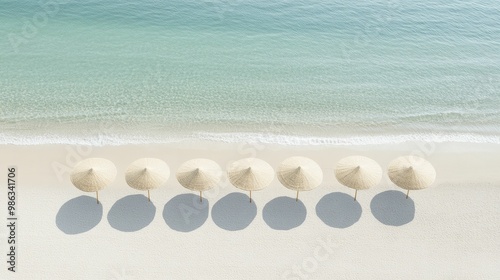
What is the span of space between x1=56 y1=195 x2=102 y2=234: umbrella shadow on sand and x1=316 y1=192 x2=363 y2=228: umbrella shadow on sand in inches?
337

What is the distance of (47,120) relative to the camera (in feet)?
65.9

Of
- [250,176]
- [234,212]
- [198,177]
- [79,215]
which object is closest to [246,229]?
[234,212]

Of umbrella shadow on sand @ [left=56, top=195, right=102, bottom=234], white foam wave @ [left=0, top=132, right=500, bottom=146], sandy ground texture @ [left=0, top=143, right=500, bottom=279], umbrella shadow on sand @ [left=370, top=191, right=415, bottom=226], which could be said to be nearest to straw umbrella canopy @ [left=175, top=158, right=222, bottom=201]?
sandy ground texture @ [left=0, top=143, right=500, bottom=279]

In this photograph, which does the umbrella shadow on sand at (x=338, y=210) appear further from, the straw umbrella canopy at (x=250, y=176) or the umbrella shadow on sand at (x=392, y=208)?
the straw umbrella canopy at (x=250, y=176)

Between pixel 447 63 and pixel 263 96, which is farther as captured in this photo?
pixel 447 63

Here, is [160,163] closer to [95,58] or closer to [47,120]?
[47,120]

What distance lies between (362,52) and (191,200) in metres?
18.3

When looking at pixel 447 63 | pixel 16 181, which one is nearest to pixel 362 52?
pixel 447 63

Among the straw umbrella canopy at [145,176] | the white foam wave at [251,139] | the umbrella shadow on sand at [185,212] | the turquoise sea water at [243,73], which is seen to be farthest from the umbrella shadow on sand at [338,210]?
the straw umbrella canopy at [145,176]

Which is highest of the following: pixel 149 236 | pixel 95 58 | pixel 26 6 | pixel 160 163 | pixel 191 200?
pixel 26 6

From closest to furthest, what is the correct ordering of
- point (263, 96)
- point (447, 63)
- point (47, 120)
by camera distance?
point (47, 120) → point (263, 96) → point (447, 63)

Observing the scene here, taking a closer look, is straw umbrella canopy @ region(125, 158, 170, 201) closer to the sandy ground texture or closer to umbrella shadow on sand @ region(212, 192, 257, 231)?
the sandy ground texture

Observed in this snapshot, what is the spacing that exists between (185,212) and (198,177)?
1.67m

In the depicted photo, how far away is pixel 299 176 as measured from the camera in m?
15.0
